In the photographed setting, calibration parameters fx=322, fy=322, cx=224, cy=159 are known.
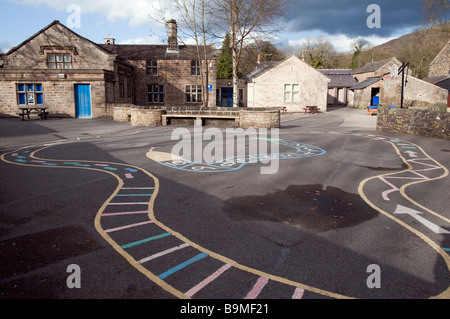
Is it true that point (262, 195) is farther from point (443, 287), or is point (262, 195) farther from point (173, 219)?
point (443, 287)

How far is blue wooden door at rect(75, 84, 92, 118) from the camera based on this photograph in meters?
26.7

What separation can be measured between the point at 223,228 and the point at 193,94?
32838 mm

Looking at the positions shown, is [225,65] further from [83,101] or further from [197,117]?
[197,117]

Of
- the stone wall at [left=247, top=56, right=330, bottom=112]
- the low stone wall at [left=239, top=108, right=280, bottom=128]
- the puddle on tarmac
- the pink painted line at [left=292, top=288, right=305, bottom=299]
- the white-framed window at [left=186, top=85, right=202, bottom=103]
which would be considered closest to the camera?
the pink painted line at [left=292, top=288, right=305, bottom=299]

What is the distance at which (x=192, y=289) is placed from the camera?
4121mm

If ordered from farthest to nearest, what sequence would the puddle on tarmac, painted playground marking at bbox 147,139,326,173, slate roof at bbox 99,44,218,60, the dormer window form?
slate roof at bbox 99,44,218,60 → the dormer window → painted playground marking at bbox 147,139,326,173 → the puddle on tarmac

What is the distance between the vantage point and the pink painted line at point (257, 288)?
4013 mm

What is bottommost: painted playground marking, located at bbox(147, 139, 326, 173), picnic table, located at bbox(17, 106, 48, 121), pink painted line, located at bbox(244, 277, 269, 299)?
pink painted line, located at bbox(244, 277, 269, 299)

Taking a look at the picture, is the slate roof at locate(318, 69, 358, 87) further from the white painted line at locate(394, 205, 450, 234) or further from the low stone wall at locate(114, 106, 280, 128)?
the white painted line at locate(394, 205, 450, 234)

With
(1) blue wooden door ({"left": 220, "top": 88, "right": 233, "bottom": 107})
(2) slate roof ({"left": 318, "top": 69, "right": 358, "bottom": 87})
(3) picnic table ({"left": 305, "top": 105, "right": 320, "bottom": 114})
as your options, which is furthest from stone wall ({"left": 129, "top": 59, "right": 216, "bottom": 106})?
(2) slate roof ({"left": 318, "top": 69, "right": 358, "bottom": 87})

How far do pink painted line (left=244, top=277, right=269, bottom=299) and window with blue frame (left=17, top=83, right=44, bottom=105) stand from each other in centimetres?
2786

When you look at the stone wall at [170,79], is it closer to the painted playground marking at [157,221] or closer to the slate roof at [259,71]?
the slate roof at [259,71]

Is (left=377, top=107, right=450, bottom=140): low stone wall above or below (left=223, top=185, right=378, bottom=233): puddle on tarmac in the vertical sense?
above

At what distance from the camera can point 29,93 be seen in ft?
86.7
